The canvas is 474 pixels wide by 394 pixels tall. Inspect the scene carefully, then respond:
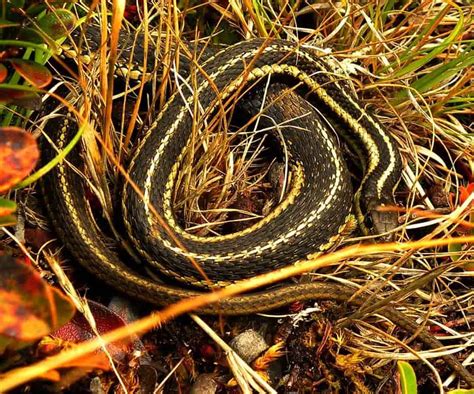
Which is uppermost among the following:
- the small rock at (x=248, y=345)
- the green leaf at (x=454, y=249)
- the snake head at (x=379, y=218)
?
the snake head at (x=379, y=218)

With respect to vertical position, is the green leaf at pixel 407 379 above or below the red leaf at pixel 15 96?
below

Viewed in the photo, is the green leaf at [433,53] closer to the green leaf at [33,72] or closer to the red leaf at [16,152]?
the green leaf at [33,72]

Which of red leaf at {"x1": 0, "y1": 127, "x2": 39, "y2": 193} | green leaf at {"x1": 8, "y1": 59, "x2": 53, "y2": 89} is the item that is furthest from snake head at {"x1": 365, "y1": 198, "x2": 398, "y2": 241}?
red leaf at {"x1": 0, "y1": 127, "x2": 39, "y2": 193}

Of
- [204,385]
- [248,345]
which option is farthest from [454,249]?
[204,385]

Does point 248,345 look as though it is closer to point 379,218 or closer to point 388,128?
point 379,218

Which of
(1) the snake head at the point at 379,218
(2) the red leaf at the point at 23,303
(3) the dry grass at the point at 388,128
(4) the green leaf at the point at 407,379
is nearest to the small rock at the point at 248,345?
(3) the dry grass at the point at 388,128

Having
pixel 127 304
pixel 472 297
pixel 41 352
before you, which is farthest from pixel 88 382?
pixel 472 297
